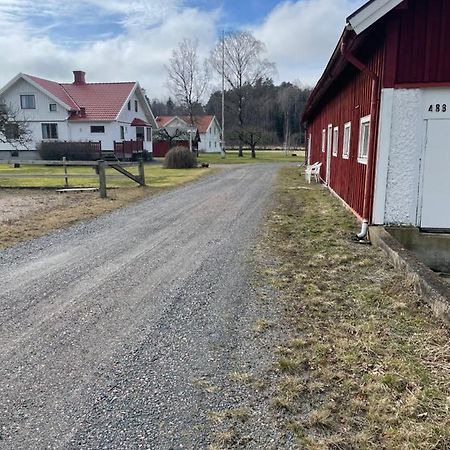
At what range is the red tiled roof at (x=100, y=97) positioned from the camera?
112ft

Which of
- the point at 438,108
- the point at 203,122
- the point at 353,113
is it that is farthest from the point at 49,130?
the point at 438,108

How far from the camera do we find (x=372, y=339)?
3404mm

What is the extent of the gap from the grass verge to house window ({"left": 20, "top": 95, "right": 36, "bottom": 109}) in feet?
78.0

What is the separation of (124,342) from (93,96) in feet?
120

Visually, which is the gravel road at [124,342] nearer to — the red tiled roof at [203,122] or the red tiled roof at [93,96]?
the red tiled roof at [93,96]

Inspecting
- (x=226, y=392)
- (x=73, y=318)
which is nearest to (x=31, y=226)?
(x=73, y=318)

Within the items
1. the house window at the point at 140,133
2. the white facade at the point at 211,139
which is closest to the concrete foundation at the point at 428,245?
the house window at the point at 140,133

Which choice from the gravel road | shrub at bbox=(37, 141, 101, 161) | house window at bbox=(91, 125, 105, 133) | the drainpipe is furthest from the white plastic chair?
house window at bbox=(91, 125, 105, 133)

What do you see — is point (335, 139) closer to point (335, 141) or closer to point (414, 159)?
point (335, 141)

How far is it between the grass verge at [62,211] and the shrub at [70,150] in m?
17.4

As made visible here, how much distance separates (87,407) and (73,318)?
1452 mm

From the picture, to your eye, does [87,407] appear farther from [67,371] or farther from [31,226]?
[31,226]

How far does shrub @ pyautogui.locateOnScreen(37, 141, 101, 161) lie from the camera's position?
30.2 metres

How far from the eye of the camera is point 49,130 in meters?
34.7
